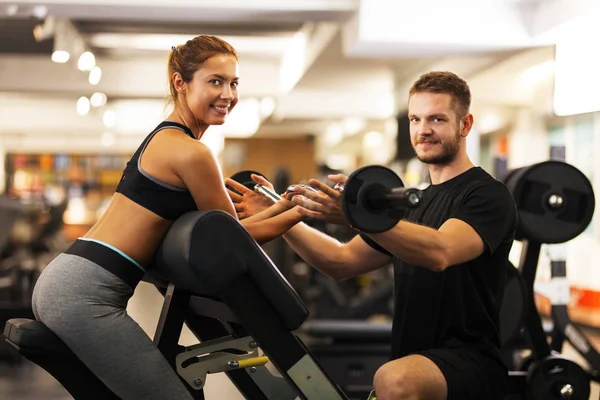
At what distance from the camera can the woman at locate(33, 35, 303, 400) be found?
2.02 meters

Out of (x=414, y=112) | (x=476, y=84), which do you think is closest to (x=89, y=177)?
(x=476, y=84)

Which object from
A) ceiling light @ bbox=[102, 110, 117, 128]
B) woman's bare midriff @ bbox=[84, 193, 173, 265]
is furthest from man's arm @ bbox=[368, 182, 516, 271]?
ceiling light @ bbox=[102, 110, 117, 128]

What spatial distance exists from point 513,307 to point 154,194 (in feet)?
4.92

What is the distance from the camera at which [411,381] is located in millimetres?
2143

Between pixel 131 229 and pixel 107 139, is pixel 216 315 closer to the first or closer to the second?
pixel 131 229

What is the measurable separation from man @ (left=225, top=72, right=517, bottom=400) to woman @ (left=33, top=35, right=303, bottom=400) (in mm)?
290

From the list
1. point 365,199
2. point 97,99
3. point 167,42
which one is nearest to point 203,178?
point 365,199

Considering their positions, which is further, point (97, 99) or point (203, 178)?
point (97, 99)

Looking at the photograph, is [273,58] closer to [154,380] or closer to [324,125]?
[324,125]

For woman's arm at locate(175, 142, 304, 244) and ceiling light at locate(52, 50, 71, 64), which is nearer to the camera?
woman's arm at locate(175, 142, 304, 244)

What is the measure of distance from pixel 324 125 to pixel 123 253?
40.8ft

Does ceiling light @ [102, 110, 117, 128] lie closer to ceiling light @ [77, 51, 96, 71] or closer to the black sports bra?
ceiling light @ [77, 51, 96, 71]

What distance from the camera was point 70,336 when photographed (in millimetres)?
2035

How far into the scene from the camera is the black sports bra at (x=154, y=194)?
81.5 inches
